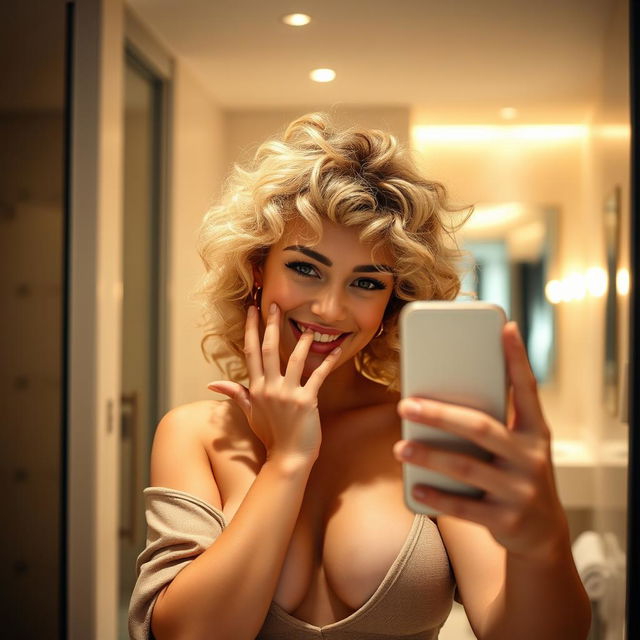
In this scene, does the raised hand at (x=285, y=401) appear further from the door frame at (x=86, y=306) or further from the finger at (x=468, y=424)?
the door frame at (x=86, y=306)

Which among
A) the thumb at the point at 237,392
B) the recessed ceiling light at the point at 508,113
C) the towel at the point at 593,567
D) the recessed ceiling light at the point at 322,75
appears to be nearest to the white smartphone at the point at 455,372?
the thumb at the point at 237,392

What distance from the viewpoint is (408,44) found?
2.43 metres

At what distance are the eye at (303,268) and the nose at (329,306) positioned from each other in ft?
0.12

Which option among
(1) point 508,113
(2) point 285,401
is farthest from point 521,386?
(1) point 508,113

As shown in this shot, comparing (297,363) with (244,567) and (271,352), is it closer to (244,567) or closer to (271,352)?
(271,352)

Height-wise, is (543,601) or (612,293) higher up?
(612,293)

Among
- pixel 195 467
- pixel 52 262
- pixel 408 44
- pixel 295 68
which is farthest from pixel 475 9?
pixel 195 467

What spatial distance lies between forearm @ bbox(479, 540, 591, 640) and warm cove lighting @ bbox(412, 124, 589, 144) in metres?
3.12

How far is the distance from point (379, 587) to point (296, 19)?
1.82m

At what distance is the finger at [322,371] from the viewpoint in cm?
77

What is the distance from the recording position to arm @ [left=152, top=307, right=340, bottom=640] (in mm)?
748

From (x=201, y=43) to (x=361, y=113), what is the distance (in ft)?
3.13

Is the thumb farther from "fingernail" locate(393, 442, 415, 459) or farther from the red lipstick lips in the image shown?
"fingernail" locate(393, 442, 415, 459)

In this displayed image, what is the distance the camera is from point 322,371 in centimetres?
80
